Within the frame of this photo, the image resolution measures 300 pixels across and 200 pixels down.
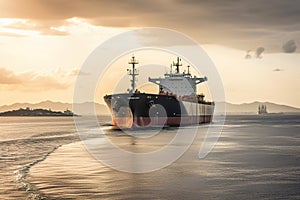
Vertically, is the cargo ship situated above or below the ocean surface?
above

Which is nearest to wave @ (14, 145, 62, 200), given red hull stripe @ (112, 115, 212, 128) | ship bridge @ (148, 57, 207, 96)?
red hull stripe @ (112, 115, 212, 128)

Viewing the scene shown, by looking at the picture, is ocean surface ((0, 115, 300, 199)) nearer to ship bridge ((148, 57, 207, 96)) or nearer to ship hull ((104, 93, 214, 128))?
ship hull ((104, 93, 214, 128))

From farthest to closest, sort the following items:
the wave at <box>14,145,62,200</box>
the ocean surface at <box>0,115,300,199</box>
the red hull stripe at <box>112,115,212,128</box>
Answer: the red hull stripe at <box>112,115,212,128</box> < the ocean surface at <box>0,115,300,199</box> < the wave at <box>14,145,62,200</box>

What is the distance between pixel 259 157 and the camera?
2964cm

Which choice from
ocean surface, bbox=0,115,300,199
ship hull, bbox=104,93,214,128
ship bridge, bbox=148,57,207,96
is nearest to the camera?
ocean surface, bbox=0,115,300,199

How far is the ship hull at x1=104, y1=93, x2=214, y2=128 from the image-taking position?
6631 cm

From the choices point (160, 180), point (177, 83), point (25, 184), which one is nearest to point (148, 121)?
point (177, 83)

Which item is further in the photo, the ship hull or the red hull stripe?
the red hull stripe

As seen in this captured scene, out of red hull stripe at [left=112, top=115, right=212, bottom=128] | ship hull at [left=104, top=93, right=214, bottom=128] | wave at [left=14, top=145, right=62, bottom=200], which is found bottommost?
wave at [left=14, top=145, right=62, bottom=200]

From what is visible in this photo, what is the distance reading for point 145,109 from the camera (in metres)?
66.8

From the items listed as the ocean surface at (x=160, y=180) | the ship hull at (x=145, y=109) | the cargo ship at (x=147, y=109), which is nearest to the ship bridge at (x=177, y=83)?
the cargo ship at (x=147, y=109)

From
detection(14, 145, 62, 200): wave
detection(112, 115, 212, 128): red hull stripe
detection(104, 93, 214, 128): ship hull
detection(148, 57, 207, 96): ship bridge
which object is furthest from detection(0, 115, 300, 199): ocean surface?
detection(148, 57, 207, 96): ship bridge

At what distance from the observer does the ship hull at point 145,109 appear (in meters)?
66.3

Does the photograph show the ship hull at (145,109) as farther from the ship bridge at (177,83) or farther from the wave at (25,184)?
the wave at (25,184)
